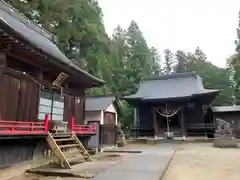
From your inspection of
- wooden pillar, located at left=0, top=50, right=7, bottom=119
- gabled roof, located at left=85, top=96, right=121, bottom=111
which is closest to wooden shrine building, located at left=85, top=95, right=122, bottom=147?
gabled roof, located at left=85, top=96, right=121, bottom=111

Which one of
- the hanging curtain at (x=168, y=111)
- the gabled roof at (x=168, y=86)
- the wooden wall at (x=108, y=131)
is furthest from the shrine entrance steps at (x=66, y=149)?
the hanging curtain at (x=168, y=111)

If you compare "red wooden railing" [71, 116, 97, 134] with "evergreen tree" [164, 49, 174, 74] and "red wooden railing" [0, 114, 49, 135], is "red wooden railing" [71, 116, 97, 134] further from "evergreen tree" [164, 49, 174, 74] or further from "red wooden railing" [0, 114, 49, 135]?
"evergreen tree" [164, 49, 174, 74]

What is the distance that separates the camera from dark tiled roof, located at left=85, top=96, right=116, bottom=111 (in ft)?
54.3

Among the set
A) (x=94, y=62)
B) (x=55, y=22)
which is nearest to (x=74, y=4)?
(x=55, y=22)

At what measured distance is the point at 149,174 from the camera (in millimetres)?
6871

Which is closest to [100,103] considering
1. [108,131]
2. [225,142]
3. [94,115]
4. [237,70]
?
[94,115]

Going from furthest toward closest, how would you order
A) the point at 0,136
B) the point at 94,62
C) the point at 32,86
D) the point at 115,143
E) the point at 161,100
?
the point at 94,62
the point at 161,100
the point at 115,143
the point at 32,86
the point at 0,136

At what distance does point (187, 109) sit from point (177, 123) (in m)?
2.04

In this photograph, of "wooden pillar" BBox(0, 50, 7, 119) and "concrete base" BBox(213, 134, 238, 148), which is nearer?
"wooden pillar" BBox(0, 50, 7, 119)

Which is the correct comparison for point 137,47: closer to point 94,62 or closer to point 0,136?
point 94,62

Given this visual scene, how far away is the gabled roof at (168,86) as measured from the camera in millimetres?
24453

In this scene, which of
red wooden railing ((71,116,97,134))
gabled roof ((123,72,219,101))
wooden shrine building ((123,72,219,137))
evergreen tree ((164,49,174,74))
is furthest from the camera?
evergreen tree ((164,49,174,74))

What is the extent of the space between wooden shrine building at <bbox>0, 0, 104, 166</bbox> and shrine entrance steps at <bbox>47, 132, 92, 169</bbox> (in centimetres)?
40

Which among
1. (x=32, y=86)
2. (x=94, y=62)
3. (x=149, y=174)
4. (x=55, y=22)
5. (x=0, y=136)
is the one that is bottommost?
(x=149, y=174)
